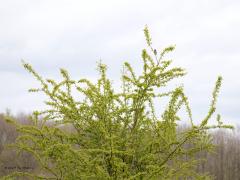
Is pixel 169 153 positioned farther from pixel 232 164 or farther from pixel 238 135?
pixel 238 135

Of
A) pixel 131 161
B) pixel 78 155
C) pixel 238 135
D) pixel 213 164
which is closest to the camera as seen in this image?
pixel 78 155

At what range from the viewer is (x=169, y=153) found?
13.4 feet

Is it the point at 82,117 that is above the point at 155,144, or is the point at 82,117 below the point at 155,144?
above

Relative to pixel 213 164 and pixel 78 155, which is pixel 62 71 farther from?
pixel 213 164

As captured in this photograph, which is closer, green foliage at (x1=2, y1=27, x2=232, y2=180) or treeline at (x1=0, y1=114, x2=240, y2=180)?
green foliage at (x1=2, y1=27, x2=232, y2=180)

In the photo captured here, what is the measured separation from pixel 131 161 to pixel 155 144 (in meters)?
0.26

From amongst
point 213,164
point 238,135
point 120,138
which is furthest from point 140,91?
point 238,135

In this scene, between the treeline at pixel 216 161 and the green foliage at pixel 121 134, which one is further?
the treeline at pixel 216 161

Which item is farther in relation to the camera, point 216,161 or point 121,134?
point 216,161

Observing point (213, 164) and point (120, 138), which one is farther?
point (213, 164)

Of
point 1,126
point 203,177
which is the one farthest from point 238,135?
point 203,177

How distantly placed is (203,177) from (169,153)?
0.47 m

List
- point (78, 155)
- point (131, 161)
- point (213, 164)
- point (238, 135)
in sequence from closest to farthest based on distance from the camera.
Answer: point (78, 155), point (131, 161), point (213, 164), point (238, 135)

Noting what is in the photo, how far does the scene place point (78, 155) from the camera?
151 inches
